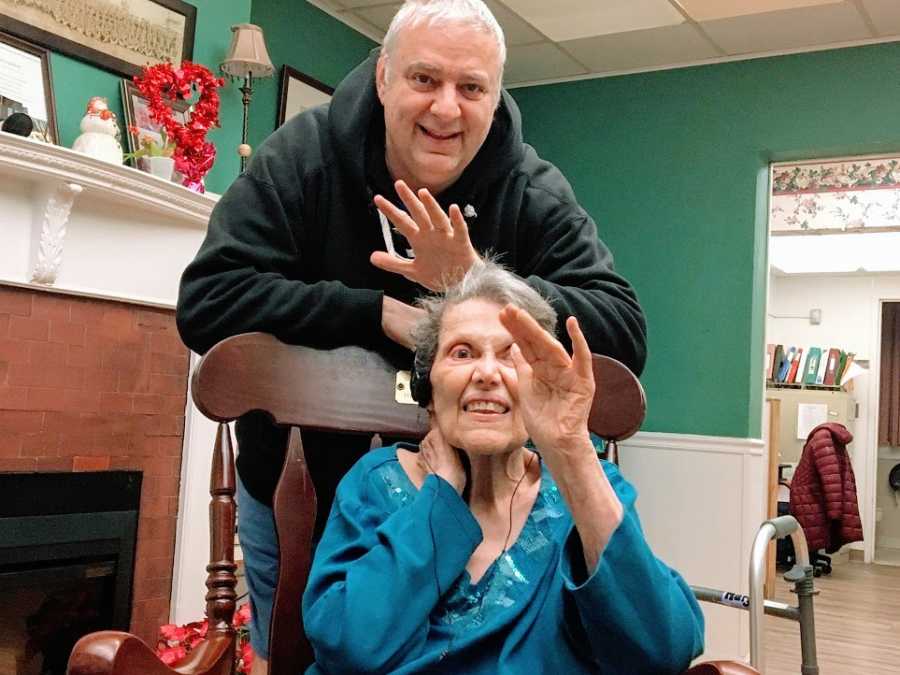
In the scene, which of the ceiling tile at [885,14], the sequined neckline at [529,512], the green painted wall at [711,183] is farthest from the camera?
the green painted wall at [711,183]

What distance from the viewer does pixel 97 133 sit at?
2.69 meters

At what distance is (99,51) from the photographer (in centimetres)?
282

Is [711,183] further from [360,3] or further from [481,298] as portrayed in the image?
[481,298]

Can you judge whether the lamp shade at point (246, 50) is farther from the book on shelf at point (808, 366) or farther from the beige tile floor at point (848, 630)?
the book on shelf at point (808, 366)

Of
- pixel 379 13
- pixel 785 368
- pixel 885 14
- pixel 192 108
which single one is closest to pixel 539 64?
pixel 379 13

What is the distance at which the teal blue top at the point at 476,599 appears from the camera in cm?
98


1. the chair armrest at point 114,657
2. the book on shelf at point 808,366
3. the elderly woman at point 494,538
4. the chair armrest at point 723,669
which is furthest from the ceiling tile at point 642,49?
the book on shelf at point 808,366

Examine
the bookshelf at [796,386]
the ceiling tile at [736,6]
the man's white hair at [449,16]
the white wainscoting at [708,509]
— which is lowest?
the white wainscoting at [708,509]

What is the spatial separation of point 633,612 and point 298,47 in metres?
3.54

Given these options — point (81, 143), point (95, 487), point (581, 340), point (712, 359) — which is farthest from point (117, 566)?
point (712, 359)

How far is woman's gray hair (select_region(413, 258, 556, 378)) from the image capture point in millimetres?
1181

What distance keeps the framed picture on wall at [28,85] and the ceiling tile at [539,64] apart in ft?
7.70

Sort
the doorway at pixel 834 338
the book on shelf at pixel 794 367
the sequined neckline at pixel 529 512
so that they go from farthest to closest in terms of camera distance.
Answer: the book on shelf at pixel 794 367, the doorway at pixel 834 338, the sequined neckline at pixel 529 512

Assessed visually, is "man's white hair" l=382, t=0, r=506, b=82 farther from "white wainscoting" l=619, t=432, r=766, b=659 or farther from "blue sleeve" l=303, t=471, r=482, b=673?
"white wainscoting" l=619, t=432, r=766, b=659
